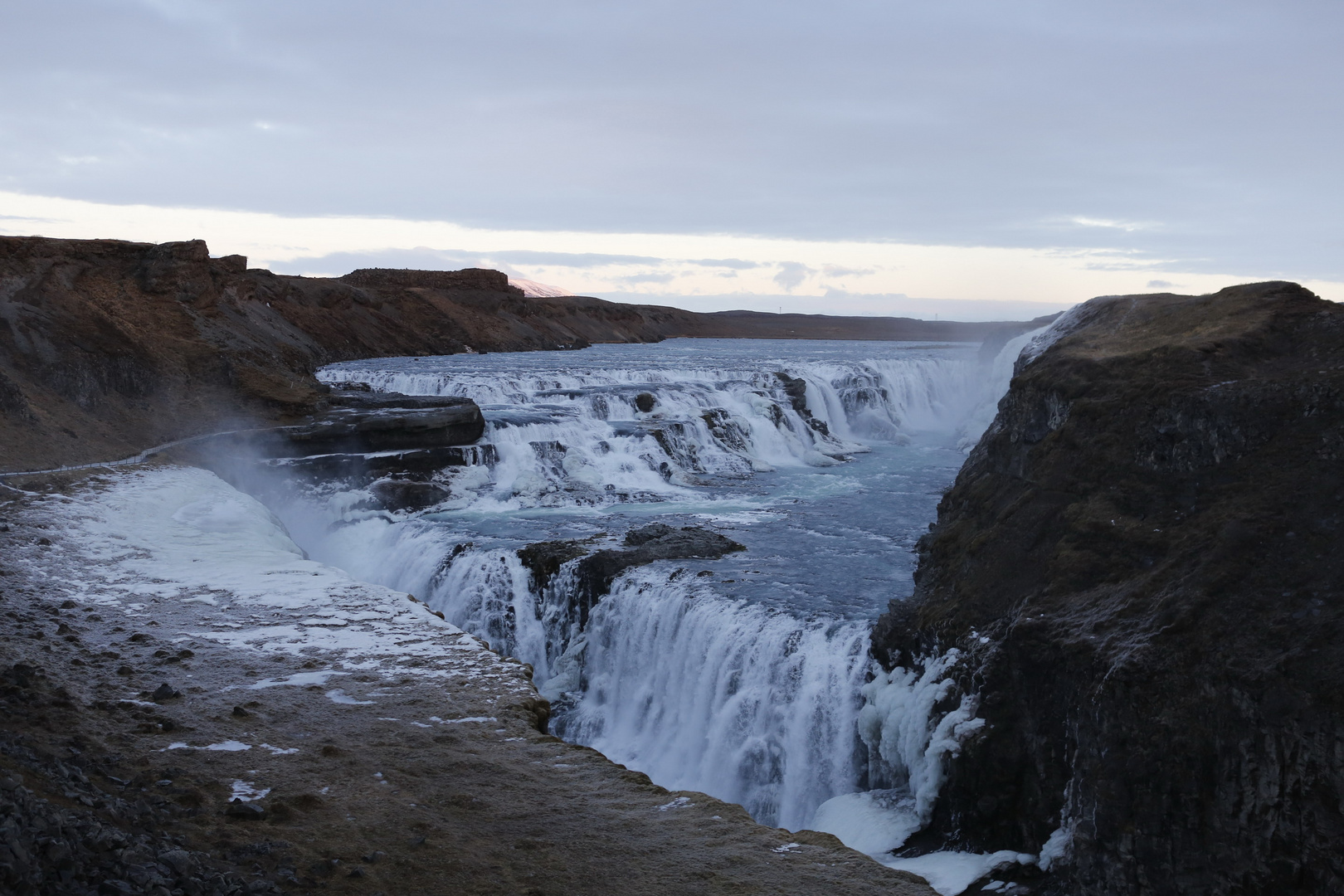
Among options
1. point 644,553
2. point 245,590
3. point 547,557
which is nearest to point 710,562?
point 644,553

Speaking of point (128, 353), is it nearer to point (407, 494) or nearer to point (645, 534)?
point (407, 494)

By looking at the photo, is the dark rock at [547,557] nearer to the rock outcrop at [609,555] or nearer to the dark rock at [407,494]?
the rock outcrop at [609,555]

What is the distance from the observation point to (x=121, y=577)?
1038 cm

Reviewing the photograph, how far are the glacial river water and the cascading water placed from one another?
31 mm

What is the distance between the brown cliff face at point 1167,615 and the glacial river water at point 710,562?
2.41 feet

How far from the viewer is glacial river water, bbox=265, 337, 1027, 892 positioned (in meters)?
9.37

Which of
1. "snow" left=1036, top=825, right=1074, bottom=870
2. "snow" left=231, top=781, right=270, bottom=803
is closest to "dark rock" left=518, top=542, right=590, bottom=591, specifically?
"snow" left=231, top=781, right=270, bottom=803

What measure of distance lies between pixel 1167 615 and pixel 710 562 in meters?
7.54

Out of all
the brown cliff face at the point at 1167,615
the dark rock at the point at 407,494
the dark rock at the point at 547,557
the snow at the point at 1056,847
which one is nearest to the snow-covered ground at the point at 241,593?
the dark rock at the point at 547,557

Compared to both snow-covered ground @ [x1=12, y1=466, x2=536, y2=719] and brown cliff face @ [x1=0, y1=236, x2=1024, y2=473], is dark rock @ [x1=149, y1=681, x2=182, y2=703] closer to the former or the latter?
snow-covered ground @ [x1=12, y1=466, x2=536, y2=719]

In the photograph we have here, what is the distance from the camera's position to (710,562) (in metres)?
13.4

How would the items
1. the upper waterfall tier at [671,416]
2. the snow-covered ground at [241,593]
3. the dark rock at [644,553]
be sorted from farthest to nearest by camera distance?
the upper waterfall tier at [671,416] < the dark rock at [644,553] < the snow-covered ground at [241,593]

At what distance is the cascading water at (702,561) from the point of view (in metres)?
9.56

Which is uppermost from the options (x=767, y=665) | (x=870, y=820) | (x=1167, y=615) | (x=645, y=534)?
(x=1167, y=615)
